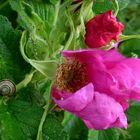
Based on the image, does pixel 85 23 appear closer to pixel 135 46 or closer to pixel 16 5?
pixel 16 5

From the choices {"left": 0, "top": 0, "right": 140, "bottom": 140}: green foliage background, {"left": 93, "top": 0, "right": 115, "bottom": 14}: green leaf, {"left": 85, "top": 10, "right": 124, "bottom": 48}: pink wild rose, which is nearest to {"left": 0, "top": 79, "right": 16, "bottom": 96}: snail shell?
{"left": 0, "top": 0, "right": 140, "bottom": 140}: green foliage background

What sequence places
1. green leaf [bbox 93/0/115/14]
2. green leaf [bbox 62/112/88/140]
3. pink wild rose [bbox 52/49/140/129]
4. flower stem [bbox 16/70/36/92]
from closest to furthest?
pink wild rose [bbox 52/49/140/129] → flower stem [bbox 16/70/36/92] → green leaf [bbox 93/0/115/14] → green leaf [bbox 62/112/88/140]

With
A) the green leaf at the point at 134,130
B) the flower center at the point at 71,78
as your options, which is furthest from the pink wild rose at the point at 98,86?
the green leaf at the point at 134,130

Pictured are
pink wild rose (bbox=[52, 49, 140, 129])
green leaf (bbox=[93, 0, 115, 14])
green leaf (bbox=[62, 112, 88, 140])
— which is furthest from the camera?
green leaf (bbox=[62, 112, 88, 140])

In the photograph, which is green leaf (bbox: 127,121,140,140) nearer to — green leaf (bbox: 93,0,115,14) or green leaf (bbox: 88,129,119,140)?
green leaf (bbox: 88,129,119,140)

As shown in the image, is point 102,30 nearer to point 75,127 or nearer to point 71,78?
point 71,78

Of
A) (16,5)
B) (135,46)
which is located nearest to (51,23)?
(16,5)

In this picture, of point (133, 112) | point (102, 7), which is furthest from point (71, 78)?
point (133, 112)
